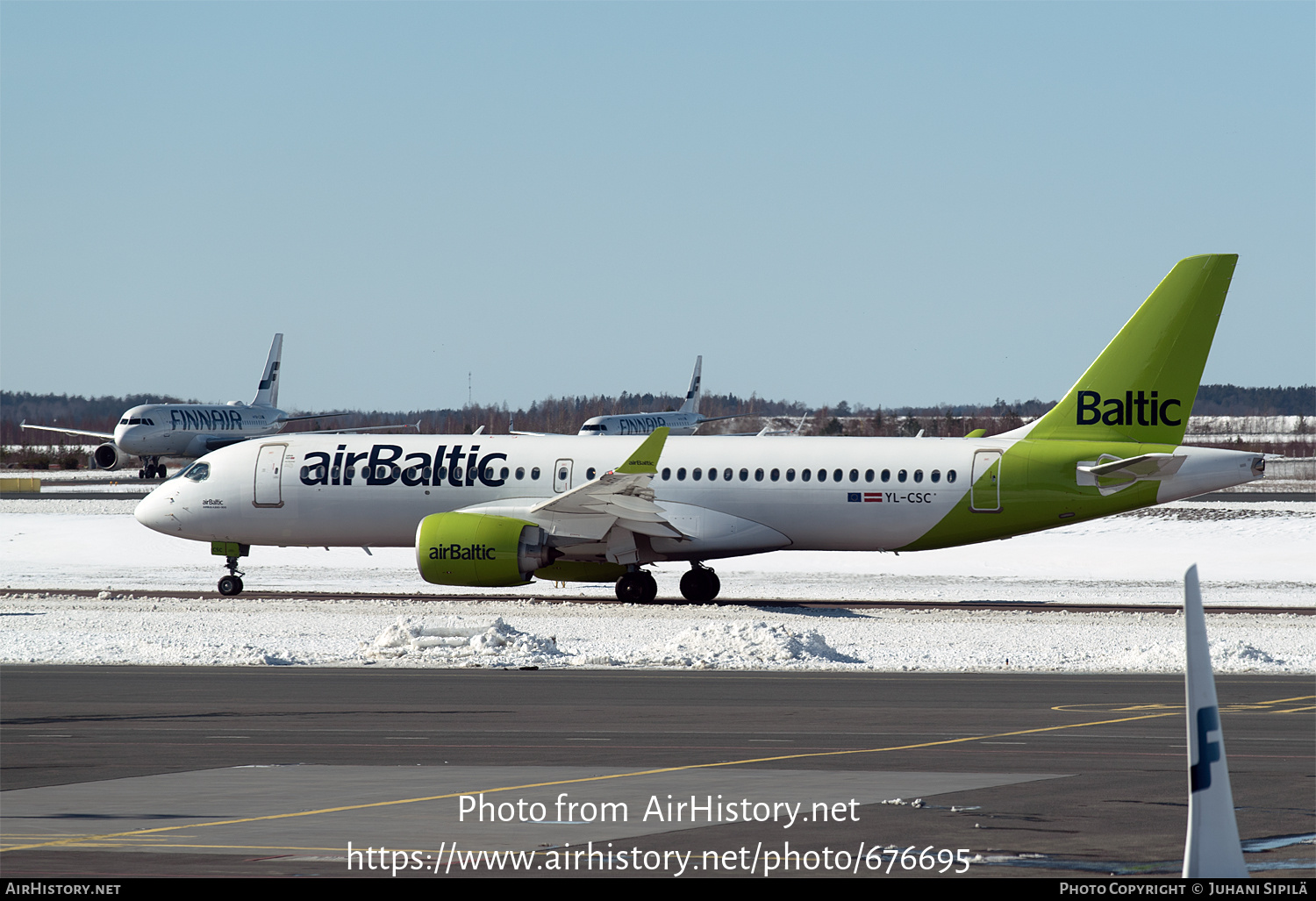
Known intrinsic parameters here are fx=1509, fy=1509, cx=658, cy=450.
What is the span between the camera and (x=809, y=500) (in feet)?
108

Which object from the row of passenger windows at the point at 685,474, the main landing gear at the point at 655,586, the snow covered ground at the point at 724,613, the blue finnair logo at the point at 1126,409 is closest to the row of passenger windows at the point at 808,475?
the row of passenger windows at the point at 685,474

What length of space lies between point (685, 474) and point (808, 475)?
274 centimetres

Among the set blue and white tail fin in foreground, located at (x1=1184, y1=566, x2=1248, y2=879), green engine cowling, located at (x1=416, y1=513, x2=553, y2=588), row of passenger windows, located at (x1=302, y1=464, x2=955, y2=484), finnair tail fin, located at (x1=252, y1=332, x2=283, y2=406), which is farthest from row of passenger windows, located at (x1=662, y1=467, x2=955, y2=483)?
finnair tail fin, located at (x1=252, y1=332, x2=283, y2=406)

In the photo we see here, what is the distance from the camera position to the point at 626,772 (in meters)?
14.3

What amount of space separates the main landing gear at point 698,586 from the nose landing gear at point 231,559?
1037cm

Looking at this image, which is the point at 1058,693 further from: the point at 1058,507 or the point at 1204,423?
the point at 1204,423

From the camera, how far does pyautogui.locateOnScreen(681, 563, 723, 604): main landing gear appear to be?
34.0 metres

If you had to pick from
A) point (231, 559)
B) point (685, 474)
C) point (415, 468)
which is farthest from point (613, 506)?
point (231, 559)

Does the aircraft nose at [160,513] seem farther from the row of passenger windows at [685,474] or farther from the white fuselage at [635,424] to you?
the white fuselage at [635,424]

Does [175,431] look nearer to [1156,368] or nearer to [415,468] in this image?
[415,468]

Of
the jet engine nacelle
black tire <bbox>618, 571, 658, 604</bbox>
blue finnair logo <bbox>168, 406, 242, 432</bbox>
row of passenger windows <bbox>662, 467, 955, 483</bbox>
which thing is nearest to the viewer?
row of passenger windows <bbox>662, 467, 955, 483</bbox>

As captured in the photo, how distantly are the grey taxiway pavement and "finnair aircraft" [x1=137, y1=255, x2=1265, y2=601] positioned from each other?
29.8 ft

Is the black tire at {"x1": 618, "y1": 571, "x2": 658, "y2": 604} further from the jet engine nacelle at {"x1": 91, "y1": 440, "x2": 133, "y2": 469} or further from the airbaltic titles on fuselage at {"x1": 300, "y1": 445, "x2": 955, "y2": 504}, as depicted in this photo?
the jet engine nacelle at {"x1": 91, "y1": 440, "x2": 133, "y2": 469}

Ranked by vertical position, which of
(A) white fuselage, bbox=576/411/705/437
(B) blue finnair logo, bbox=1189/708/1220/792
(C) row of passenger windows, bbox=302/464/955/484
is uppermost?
(A) white fuselage, bbox=576/411/705/437
